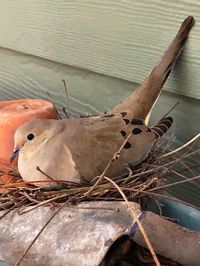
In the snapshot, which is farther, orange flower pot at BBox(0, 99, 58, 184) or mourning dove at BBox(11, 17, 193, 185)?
orange flower pot at BBox(0, 99, 58, 184)

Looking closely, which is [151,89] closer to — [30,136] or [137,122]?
[137,122]

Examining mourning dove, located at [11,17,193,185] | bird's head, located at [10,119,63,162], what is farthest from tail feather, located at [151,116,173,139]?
bird's head, located at [10,119,63,162]

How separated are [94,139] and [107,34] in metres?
0.37

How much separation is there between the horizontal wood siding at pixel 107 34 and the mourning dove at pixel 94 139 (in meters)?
0.05

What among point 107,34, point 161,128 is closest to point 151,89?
point 161,128

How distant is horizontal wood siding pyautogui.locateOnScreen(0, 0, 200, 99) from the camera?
46.0 inches

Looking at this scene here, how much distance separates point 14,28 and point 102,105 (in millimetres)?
407

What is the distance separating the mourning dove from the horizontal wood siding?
0.15 ft

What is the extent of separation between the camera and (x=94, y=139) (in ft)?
3.45

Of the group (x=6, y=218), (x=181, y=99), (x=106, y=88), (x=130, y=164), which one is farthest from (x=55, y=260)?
(x=106, y=88)

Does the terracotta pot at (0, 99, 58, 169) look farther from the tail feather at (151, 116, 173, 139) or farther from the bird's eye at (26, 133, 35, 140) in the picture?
the tail feather at (151, 116, 173, 139)

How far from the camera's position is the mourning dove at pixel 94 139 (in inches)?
40.2

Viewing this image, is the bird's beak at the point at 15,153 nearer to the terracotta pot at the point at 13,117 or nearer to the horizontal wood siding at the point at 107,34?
the terracotta pot at the point at 13,117

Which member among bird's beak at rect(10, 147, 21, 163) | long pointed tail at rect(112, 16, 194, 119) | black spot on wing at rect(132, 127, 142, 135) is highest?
long pointed tail at rect(112, 16, 194, 119)
